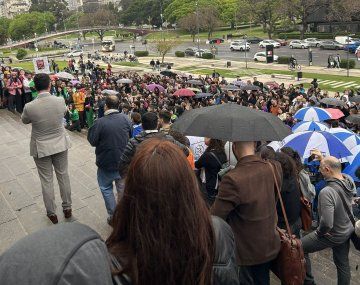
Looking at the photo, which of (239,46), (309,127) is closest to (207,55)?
(239,46)

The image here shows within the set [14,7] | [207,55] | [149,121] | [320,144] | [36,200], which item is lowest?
[207,55]

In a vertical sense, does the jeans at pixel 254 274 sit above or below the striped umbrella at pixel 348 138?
above

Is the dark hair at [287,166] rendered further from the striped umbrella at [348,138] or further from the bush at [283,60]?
the bush at [283,60]

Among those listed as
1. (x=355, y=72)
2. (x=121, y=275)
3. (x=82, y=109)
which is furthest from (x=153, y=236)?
(x=355, y=72)

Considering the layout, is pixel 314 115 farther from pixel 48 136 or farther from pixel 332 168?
pixel 48 136

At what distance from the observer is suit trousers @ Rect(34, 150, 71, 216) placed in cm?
500

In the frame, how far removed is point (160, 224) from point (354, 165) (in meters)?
5.30

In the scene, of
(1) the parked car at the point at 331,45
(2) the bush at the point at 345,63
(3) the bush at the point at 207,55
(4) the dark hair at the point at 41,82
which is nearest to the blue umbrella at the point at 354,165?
(4) the dark hair at the point at 41,82

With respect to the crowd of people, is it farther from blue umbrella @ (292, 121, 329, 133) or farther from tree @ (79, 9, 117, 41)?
tree @ (79, 9, 117, 41)

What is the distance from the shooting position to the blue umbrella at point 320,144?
6.00 meters

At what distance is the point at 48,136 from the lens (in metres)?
4.84

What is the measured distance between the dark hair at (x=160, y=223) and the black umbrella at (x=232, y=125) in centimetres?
175

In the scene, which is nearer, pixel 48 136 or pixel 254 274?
pixel 254 274

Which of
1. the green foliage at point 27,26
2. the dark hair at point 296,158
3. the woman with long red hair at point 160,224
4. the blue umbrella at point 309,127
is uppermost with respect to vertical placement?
the green foliage at point 27,26
